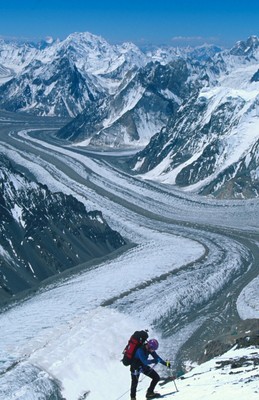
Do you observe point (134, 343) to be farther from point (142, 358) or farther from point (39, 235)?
point (39, 235)

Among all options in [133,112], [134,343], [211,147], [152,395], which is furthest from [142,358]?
[133,112]

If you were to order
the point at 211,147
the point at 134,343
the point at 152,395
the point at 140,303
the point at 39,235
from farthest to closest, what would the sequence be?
the point at 211,147 < the point at 39,235 < the point at 140,303 < the point at 152,395 < the point at 134,343

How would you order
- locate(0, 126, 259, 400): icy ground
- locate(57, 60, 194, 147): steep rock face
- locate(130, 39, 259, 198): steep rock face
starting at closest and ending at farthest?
locate(0, 126, 259, 400): icy ground
locate(130, 39, 259, 198): steep rock face
locate(57, 60, 194, 147): steep rock face

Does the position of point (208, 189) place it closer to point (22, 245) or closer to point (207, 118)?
point (207, 118)

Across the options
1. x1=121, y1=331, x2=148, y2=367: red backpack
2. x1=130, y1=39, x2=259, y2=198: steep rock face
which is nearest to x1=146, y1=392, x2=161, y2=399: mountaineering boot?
x1=121, y1=331, x2=148, y2=367: red backpack

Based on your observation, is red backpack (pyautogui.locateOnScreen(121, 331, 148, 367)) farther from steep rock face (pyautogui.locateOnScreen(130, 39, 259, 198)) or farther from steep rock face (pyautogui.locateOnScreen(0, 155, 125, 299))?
steep rock face (pyautogui.locateOnScreen(130, 39, 259, 198))

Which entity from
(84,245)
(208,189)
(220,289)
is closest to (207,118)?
(208,189)
